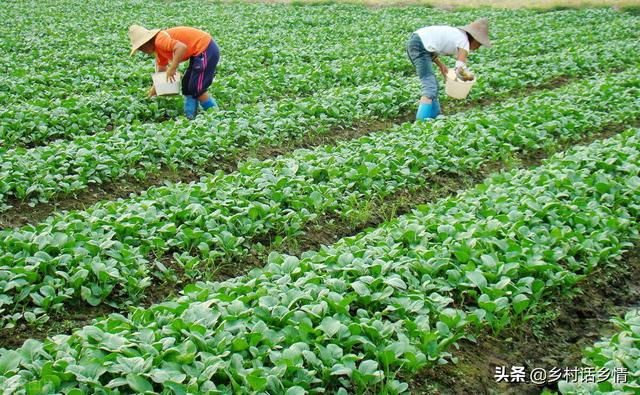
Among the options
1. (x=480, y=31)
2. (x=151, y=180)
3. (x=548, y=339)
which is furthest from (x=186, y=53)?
(x=548, y=339)

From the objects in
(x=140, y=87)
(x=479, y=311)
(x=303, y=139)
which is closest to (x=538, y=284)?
(x=479, y=311)

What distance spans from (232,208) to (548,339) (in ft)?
8.98

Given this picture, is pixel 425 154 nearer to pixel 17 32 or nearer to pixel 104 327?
pixel 104 327

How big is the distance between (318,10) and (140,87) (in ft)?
45.9

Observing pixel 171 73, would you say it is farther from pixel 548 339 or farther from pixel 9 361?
pixel 548 339

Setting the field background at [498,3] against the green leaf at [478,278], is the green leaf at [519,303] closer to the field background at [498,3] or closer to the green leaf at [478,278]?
the green leaf at [478,278]

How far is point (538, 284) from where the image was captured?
4.57 metres

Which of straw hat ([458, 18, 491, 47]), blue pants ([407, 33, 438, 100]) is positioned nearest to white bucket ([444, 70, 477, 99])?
blue pants ([407, 33, 438, 100])

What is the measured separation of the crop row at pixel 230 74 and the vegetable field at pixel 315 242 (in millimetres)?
65

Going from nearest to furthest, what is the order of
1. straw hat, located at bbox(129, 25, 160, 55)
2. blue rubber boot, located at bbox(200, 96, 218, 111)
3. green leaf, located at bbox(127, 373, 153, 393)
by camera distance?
green leaf, located at bbox(127, 373, 153, 393), straw hat, located at bbox(129, 25, 160, 55), blue rubber boot, located at bbox(200, 96, 218, 111)

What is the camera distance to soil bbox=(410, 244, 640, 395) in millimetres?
3934

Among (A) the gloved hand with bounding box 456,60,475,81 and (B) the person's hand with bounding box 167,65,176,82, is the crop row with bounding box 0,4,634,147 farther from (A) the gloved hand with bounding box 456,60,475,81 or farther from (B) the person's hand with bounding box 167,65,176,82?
(A) the gloved hand with bounding box 456,60,475,81

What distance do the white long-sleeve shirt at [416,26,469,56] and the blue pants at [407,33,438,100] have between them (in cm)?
12

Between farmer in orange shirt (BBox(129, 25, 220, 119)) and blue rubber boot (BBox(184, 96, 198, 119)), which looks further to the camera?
blue rubber boot (BBox(184, 96, 198, 119))
